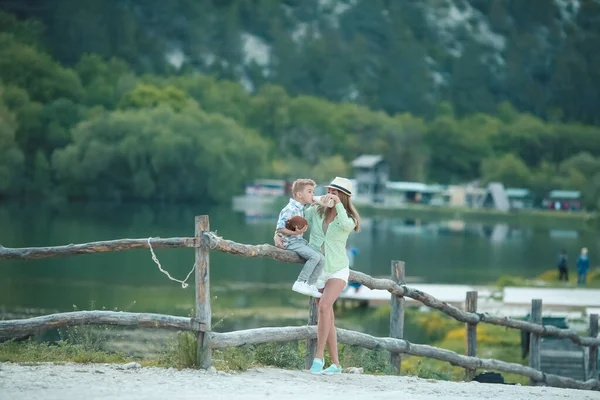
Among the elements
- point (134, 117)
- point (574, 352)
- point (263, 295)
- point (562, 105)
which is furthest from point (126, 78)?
point (574, 352)

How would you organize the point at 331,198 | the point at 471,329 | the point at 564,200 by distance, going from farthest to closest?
the point at 564,200 → the point at 471,329 → the point at 331,198

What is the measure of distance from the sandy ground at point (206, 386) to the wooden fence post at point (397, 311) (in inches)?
45.8

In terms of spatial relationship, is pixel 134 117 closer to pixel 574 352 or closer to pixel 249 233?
pixel 249 233

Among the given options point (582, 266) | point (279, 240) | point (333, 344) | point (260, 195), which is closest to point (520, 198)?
point (260, 195)

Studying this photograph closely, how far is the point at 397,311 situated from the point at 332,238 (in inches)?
90.9

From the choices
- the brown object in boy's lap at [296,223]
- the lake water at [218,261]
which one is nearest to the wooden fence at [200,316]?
the brown object in boy's lap at [296,223]

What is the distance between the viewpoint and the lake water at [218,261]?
2975 cm

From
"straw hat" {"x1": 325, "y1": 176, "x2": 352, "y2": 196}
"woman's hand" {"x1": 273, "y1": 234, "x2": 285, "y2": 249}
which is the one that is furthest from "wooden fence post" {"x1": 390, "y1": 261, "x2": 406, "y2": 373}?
"straw hat" {"x1": 325, "y1": 176, "x2": 352, "y2": 196}

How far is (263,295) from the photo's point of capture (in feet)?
110

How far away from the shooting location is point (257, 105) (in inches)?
5694

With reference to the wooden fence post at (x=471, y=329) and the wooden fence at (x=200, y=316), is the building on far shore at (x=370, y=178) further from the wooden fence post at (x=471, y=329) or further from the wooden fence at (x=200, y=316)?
the wooden fence at (x=200, y=316)

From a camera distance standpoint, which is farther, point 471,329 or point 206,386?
point 471,329

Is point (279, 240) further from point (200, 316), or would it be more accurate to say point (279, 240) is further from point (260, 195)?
point (260, 195)

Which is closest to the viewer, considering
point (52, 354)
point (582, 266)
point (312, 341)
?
point (52, 354)
